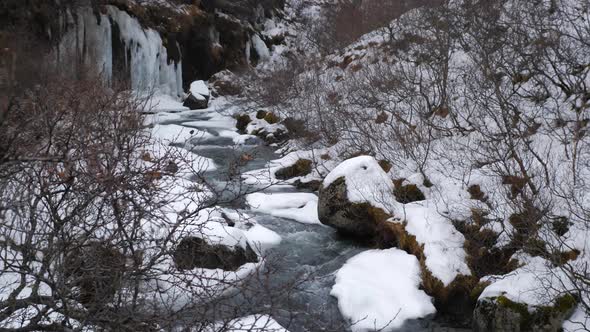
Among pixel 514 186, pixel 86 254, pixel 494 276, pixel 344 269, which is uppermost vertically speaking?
pixel 86 254

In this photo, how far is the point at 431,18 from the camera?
49.2 ft

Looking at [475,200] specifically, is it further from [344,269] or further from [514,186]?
[344,269]

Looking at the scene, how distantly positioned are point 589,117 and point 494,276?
14.0 ft

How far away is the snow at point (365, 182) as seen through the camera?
922cm

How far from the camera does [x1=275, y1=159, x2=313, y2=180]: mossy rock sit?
45.1 ft

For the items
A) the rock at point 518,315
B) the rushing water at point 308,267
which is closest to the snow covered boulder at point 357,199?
the rushing water at point 308,267

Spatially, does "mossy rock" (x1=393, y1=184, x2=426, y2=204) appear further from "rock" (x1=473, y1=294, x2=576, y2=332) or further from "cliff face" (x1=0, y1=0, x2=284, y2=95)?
"cliff face" (x1=0, y1=0, x2=284, y2=95)

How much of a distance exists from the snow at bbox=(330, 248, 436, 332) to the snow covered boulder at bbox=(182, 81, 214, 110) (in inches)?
→ 755

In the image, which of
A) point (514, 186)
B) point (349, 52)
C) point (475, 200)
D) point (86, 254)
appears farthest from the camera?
point (349, 52)

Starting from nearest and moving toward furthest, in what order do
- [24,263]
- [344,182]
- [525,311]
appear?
[24,263] < [525,311] < [344,182]

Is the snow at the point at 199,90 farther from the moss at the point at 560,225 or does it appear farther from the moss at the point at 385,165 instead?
the moss at the point at 560,225

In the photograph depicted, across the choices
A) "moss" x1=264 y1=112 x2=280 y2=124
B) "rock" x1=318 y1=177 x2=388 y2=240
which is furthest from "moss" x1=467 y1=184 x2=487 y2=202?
"moss" x1=264 y1=112 x2=280 y2=124

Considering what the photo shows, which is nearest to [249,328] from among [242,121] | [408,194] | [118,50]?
[408,194]

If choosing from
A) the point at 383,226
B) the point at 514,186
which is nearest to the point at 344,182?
the point at 383,226
